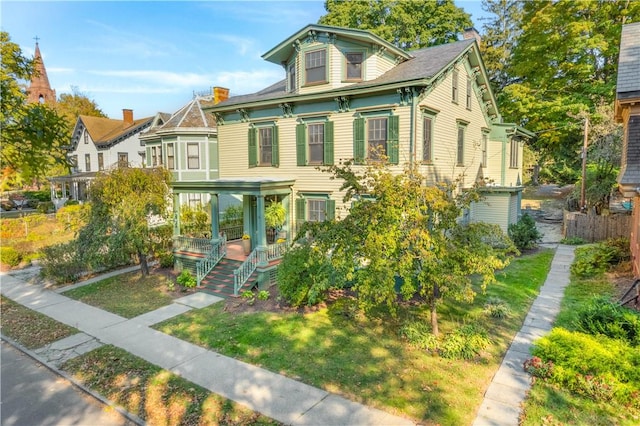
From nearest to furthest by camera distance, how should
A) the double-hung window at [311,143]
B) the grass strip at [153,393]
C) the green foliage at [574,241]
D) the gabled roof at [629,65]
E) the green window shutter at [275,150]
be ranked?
1. the grass strip at [153,393]
2. the gabled roof at [629,65]
3. the double-hung window at [311,143]
4. the green window shutter at [275,150]
5. the green foliage at [574,241]

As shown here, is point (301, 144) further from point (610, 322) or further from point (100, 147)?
point (100, 147)

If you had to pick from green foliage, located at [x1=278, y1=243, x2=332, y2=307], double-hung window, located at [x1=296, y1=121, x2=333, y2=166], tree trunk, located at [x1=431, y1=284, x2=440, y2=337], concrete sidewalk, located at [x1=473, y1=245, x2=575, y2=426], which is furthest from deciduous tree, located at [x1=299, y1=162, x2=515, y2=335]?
double-hung window, located at [x1=296, y1=121, x2=333, y2=166]

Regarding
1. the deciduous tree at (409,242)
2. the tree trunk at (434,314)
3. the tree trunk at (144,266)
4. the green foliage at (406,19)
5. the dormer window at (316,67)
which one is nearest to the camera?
the deciduous tree at (409,242)

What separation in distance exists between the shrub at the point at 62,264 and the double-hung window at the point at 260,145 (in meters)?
8.01

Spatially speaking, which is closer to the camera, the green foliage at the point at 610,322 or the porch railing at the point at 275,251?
the green foliage at the point at 610,322

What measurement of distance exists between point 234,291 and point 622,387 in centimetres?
1068

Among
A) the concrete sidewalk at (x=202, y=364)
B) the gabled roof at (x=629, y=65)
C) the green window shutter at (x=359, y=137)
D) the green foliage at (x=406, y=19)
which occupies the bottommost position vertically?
the concrete sidewalk at (x=202, y=364)

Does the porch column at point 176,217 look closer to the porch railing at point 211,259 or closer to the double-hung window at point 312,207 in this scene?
the porch railing at point 211,259

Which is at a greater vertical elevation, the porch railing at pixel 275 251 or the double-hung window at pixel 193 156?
the double-hung window at pixel 193 156

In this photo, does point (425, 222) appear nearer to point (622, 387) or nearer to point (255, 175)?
point (622, 387)

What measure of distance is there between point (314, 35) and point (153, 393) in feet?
43.5

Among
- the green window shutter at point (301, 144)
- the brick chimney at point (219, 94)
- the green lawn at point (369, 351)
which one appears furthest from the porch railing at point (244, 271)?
the brick chimney at point (219, 94)

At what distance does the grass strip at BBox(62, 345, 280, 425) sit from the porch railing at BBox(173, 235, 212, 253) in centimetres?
693

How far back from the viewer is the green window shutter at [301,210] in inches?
618
